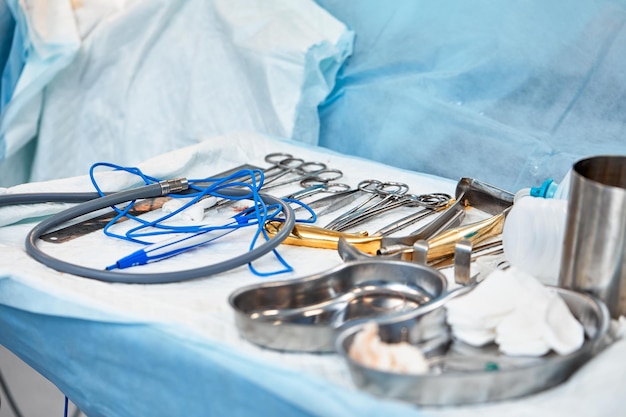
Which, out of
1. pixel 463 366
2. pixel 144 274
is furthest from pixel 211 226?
pixel 463 366

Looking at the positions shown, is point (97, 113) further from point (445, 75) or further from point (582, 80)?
point (582, 80)

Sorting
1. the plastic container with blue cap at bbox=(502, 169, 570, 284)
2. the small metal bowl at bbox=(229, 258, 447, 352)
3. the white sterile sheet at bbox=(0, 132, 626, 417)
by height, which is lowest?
the white sterile sheet at bbox=(0, 132, 626, 417)

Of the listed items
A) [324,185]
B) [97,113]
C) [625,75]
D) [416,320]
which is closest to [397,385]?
[416,320]

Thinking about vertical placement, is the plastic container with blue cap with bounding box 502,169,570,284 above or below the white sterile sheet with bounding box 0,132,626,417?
above

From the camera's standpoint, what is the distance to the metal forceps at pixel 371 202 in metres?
Answer: 0.86

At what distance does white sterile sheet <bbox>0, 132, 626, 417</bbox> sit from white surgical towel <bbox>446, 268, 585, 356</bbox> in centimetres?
4

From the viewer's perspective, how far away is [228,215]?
900 mm

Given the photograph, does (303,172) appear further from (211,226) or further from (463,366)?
(463,366)

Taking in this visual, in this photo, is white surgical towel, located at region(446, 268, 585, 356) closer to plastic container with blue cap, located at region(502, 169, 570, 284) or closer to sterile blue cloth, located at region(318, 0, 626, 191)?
plastic container with blue cap, located at region(502, 169, 570, 284)

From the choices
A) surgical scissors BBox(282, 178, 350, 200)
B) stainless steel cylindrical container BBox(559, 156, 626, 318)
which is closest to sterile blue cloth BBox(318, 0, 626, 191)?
surgical scissors BBox(282, 178, 350, 200)

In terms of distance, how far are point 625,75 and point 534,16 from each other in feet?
0.56

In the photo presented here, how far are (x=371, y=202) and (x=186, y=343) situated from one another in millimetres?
413

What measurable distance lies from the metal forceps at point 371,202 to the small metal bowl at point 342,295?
0.64 feet

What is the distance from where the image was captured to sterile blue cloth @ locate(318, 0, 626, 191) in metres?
1.06
